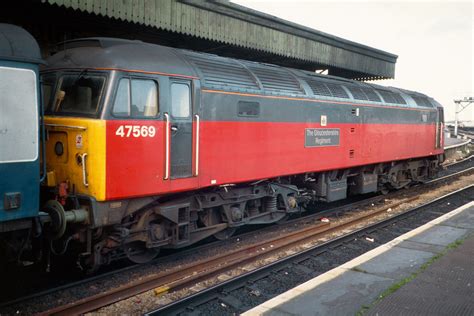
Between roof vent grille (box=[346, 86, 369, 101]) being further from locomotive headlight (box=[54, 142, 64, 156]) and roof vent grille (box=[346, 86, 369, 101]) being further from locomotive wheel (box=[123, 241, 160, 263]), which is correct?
locomotive headlight (box=[54, 142, 64, 156])

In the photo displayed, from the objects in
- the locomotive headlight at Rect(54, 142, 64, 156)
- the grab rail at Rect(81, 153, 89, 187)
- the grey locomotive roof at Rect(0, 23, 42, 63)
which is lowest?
the grab rail at Rect(81, 153, 89, 187)

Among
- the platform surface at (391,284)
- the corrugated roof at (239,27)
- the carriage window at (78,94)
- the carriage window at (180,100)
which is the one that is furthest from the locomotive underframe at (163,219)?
the corrugated roof at (239,27)

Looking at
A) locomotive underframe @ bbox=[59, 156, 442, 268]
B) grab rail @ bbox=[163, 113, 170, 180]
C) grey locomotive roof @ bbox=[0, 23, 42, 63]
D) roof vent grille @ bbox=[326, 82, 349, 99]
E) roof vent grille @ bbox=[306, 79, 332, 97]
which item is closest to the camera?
grey locomotive roof @ bbox=[0, 23, 42, 63]

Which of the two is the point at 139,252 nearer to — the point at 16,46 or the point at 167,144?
the point at 167,144

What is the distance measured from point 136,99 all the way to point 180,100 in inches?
32.5

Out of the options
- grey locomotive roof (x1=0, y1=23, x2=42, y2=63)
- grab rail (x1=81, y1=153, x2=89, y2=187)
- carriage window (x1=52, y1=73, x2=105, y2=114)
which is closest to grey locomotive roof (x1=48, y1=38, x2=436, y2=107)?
carriage window (x1=52, y1=73, x2=105, y2=114)

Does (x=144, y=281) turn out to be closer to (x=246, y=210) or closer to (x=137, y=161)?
(x=137, y=161)

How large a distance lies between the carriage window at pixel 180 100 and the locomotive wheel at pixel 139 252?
85.3 inches

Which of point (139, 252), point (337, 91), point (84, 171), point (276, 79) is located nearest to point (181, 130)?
point (84, 171)

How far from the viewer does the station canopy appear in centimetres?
895

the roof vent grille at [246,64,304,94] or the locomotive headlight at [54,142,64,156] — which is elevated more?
the roof vent grille at [246,64,304,94]

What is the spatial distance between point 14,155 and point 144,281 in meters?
2.51

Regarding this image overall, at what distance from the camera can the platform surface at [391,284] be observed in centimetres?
485

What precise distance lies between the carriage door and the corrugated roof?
294 centimetres
